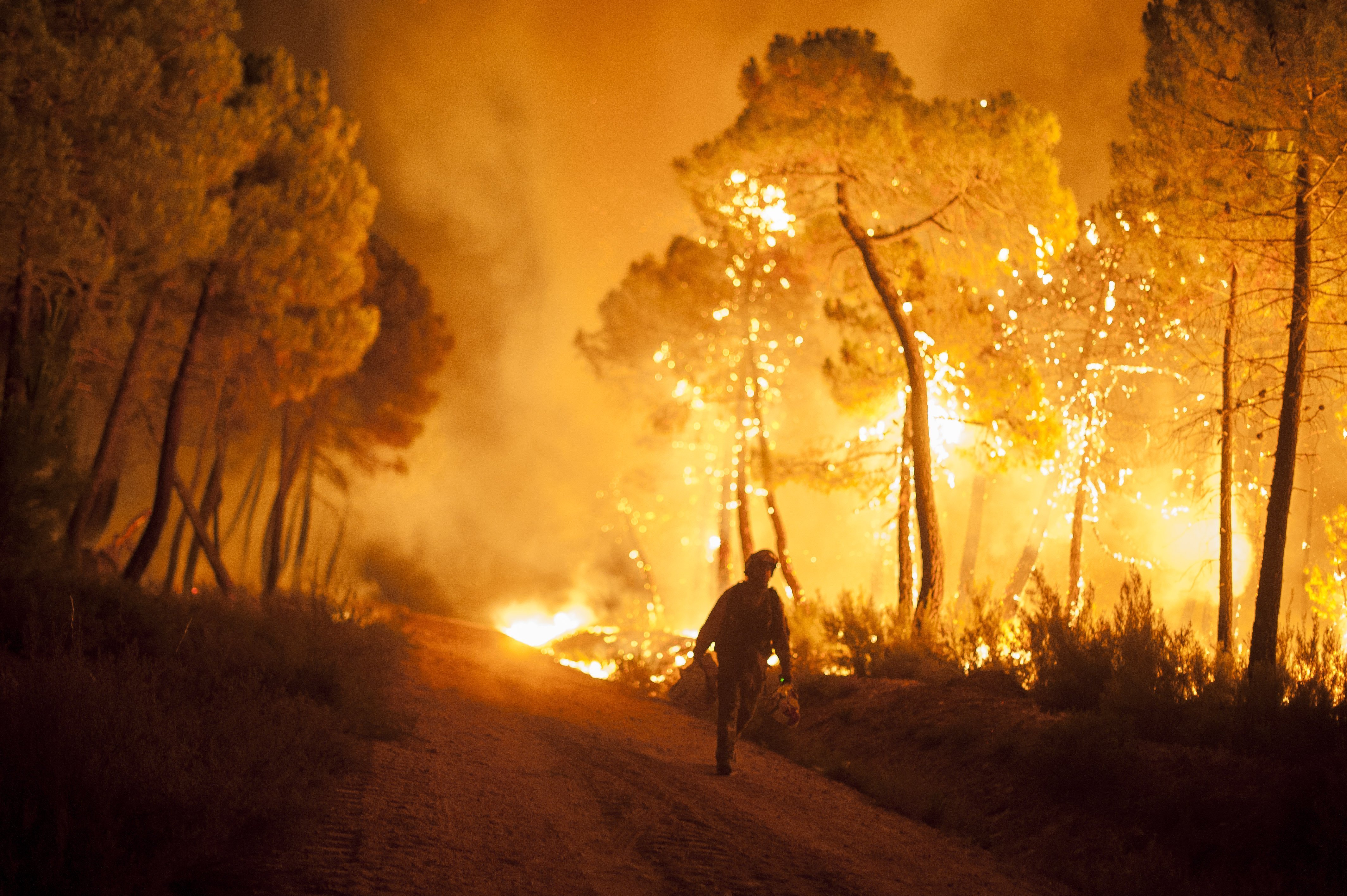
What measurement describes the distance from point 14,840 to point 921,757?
7.45 metres

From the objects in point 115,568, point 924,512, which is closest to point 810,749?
point 924,512

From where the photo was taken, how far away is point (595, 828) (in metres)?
5.55

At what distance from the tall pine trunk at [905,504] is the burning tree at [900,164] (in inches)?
35.8

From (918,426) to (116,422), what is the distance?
15.2 m

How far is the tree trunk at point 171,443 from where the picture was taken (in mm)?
16531

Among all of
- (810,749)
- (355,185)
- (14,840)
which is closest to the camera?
(14,840)

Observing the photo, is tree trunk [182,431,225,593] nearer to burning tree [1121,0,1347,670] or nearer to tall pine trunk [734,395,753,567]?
tall pine trunk [734,395,753,567]

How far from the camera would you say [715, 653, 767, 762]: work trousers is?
7.80 meters

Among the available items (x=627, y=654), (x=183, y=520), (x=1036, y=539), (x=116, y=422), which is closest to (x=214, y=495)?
(x=183, y=520)

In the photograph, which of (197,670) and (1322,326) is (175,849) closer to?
(197,670)

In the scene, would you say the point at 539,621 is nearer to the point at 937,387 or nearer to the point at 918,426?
the point at 937,387

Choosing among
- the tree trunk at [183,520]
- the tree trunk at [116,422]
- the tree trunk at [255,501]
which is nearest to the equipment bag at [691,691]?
the tree trunk at [116,422]

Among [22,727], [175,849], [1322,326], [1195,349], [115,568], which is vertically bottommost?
[175,849]

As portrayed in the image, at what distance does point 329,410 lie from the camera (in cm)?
2825
